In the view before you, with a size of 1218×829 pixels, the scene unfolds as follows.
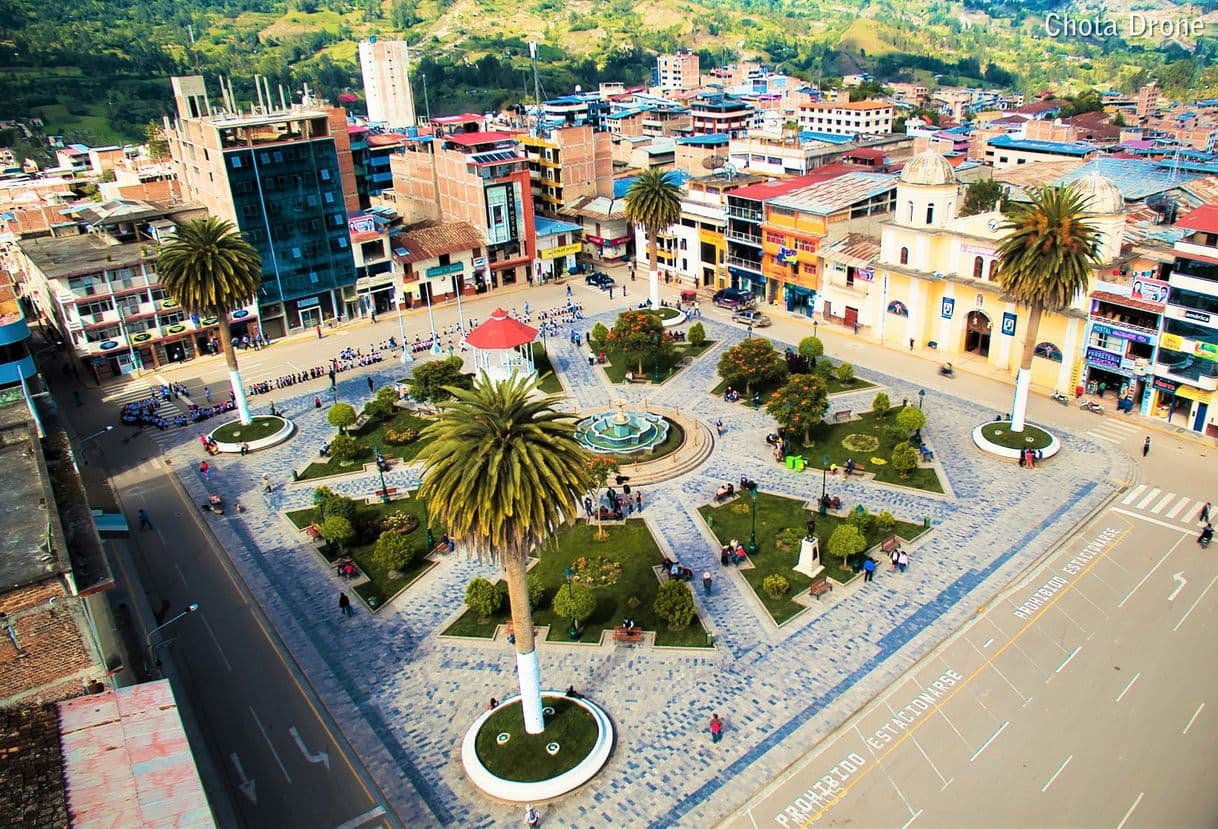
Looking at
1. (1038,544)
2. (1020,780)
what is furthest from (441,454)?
(1038,544)

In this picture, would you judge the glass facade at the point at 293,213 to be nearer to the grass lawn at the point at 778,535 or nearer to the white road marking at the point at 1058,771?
the grass lawn at the point at 778,535

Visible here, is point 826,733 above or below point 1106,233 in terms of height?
below

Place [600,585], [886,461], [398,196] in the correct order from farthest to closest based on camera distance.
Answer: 1. [398,196]
2. [886,461]
3. [600,585]

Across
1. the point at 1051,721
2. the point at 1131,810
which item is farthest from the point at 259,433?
the point at 1131,810

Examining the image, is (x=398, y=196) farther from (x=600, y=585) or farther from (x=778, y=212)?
(x=600, y=585)

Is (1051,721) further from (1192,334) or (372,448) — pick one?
(372,448)

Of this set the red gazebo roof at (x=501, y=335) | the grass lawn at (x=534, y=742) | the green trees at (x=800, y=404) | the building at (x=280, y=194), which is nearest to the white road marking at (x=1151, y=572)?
the green trees at (x=800, y=404)
